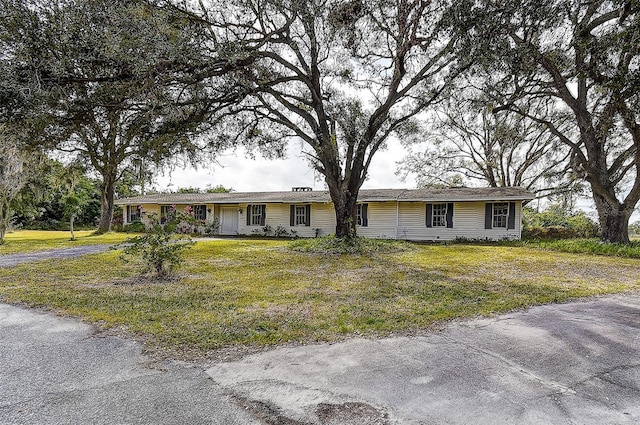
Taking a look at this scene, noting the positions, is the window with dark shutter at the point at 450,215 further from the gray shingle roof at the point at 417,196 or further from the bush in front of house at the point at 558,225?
the bush in front of house at the point at 558,225

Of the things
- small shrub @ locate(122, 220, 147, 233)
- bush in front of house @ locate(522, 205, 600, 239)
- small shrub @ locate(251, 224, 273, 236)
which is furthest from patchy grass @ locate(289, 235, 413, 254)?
small shrub @ locate(122, 220, 147, 233)

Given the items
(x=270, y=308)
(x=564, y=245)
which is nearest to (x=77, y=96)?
(x=270, y=308)

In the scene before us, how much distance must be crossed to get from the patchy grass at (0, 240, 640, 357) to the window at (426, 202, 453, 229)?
7578mm

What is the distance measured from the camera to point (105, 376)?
304 centimetres

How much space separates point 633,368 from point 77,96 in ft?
33.5

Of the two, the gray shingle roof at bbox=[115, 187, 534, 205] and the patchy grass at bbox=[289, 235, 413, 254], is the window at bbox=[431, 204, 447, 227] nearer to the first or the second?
the gray shingle roof at bbox=[115, 187, 534, 205]

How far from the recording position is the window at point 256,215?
850 inches

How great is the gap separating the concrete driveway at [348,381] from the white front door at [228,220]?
1818cm

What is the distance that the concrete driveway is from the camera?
2.47 metres

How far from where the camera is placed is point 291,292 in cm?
643

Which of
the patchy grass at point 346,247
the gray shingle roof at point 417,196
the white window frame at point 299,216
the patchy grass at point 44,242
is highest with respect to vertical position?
the gray shingle roof at point 417,196

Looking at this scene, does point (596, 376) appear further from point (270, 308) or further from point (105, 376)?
point (105, 376)

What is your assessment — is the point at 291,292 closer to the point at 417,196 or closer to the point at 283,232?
the point at 417,196

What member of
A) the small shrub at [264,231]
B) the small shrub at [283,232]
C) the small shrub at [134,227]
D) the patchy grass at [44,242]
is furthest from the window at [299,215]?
the small shrub at [134,227]
